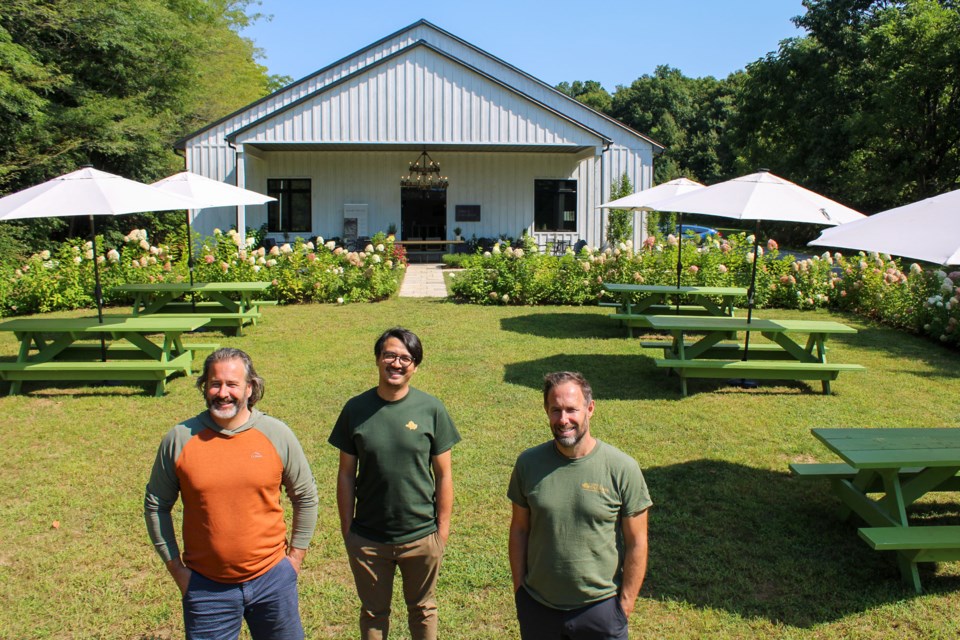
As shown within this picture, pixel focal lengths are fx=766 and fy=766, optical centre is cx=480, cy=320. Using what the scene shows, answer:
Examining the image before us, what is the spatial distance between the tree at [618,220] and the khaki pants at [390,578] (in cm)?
2003

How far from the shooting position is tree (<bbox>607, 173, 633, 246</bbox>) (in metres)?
22.7

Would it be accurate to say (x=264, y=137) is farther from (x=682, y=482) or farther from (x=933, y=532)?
(x=933, y=532)

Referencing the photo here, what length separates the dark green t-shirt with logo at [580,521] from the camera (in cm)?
280

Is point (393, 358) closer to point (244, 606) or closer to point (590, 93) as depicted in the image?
point (244, 606)

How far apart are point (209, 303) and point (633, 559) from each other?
36.1ft

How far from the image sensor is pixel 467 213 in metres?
23.5

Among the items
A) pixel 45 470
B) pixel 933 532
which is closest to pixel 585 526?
pixel 933 532

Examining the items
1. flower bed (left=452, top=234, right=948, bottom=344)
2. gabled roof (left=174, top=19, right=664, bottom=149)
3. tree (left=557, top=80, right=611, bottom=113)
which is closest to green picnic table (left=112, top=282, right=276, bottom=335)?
flower bed (left=452, top=234, right=948, bottom=344)

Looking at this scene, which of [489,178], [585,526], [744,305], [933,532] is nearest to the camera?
[585,526]

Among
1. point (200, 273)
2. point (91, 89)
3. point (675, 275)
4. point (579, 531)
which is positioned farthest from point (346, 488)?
point (91, 89)

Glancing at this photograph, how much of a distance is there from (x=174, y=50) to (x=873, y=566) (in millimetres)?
30715

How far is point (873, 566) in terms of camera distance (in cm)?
451

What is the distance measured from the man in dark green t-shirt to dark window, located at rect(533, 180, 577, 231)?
21.0 metres

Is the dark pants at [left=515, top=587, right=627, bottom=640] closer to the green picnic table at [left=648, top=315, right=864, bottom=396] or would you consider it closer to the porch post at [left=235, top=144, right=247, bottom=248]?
the green picnic table at [left=648, top=315, right=864, bottom=396]
